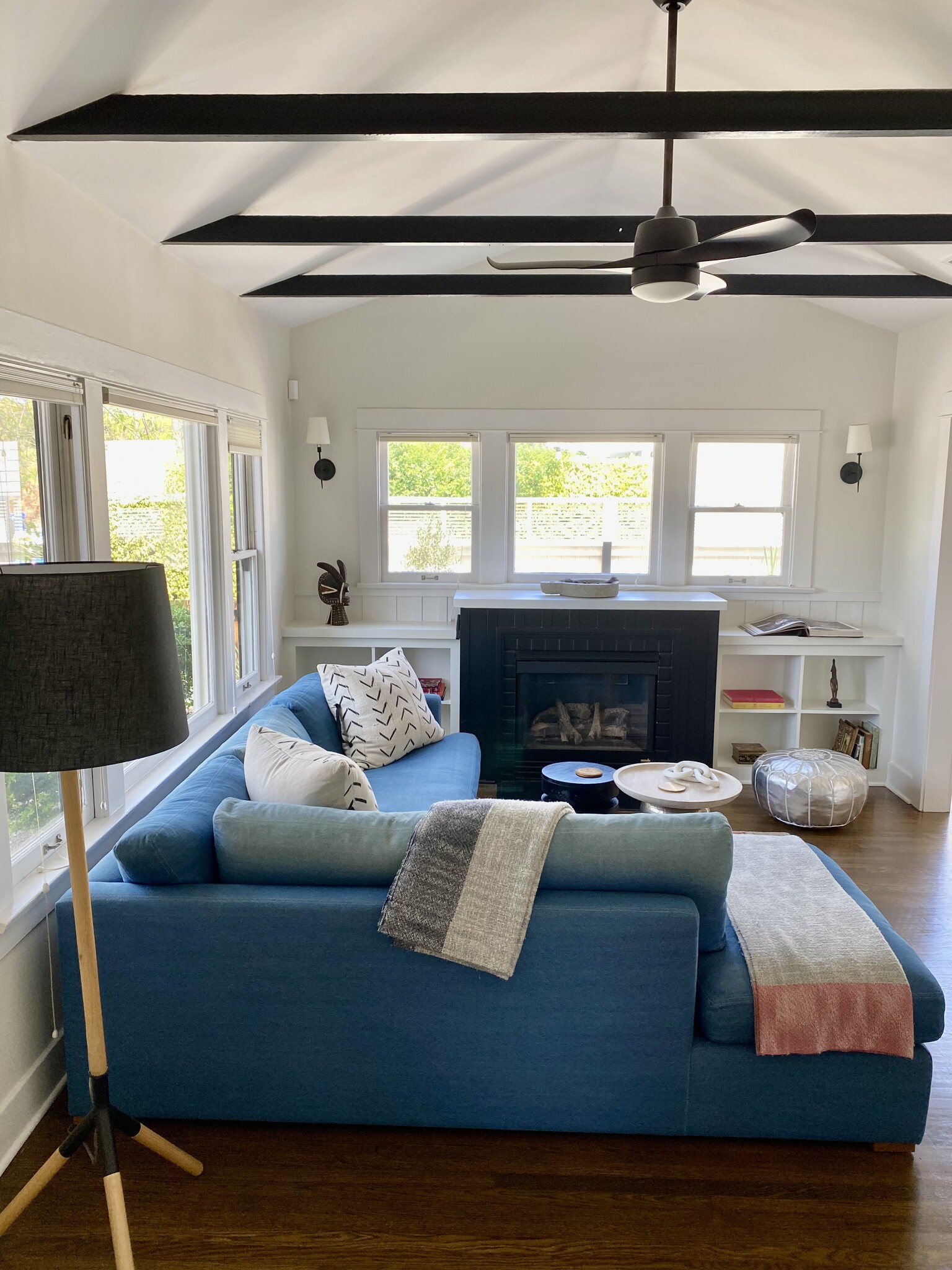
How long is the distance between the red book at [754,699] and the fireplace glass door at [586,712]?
527 mm

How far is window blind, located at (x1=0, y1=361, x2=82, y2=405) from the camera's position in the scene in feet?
7.89

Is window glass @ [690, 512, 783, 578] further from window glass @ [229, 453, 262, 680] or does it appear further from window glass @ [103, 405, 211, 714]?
window glass @ [103, 405, 211, 714]

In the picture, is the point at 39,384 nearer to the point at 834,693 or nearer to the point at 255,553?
the point at 255,553

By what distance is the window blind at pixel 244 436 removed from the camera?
174 inches

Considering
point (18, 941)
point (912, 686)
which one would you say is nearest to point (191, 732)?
point (18, 941)

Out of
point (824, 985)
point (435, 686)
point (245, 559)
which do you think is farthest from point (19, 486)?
point (435, 686)

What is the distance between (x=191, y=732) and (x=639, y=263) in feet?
8.65

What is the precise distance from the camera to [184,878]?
2.36 meters

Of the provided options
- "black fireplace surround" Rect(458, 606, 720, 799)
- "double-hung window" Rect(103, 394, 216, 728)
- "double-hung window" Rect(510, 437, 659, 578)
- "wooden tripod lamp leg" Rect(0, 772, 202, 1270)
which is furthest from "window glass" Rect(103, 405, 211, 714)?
"double-hung window" Rect(510, 437, 659, 578)

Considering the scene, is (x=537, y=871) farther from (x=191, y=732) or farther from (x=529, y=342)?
(x=529, y=342)

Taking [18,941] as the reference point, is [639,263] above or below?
above

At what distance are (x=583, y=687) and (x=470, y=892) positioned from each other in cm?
330

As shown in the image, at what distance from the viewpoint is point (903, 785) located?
17.5 feet

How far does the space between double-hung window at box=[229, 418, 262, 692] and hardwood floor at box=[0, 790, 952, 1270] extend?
2.55m
